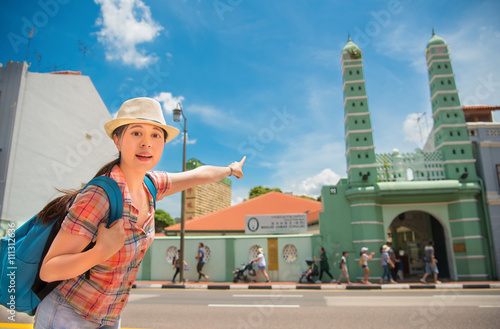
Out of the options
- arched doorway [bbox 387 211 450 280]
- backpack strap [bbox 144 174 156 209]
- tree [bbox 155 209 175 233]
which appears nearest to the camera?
backpack strap [bbox 144 174 156 209]

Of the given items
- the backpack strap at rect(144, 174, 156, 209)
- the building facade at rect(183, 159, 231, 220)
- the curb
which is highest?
the building facade at rect(183, 159, 231, 220)

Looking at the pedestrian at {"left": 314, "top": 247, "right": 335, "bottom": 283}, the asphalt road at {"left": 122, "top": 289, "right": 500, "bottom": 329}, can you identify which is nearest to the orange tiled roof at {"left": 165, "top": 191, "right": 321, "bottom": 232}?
the pedestrian at {"left": 314, "top": 247, "right": 335, "bottom": 283}

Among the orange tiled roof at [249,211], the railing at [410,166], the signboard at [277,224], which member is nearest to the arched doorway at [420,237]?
the railing at [410,166]

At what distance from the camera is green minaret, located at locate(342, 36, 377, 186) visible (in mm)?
15406

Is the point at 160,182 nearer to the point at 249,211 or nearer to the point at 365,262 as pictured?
the point at 365,262

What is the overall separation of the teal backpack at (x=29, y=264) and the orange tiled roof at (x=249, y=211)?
69.5 feet

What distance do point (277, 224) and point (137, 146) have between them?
15418mm

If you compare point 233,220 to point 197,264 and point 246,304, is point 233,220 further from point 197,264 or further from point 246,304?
point 246,304

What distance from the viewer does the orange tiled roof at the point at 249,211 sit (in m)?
23.3

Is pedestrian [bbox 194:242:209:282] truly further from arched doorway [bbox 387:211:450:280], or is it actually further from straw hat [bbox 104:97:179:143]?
straw hat [bbox 104:97:179:143]

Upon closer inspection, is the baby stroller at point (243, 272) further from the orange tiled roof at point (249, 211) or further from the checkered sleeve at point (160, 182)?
the checkered sleeve at point (160, 182)

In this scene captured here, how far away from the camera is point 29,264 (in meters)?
1.48

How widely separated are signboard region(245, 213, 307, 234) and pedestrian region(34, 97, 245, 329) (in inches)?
590

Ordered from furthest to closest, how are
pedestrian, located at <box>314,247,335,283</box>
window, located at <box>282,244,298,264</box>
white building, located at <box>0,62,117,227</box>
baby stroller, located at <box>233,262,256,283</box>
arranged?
window, located at <box>282,244,298,264</box> → baby stroller, located at <box>233,262,256,283</box> → pedestrian, located at <box>314,247,335,283</box> → white building, located at <box>0,62,117,227</box>
